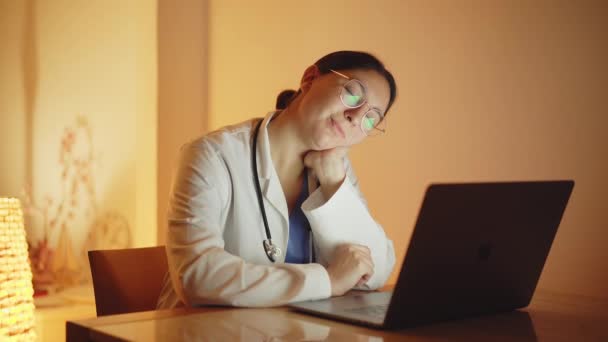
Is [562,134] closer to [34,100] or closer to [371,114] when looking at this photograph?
[371,114]

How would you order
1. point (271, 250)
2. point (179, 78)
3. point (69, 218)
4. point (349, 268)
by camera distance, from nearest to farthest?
point (349, 268) → point (271, 250) → point (179, 78) → point (69, 218)

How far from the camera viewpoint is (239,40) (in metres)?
3.26

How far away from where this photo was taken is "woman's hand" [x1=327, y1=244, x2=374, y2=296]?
147 centimetres

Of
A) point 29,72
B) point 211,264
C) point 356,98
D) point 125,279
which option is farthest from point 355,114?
point 29,72

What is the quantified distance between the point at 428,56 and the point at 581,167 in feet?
2.12

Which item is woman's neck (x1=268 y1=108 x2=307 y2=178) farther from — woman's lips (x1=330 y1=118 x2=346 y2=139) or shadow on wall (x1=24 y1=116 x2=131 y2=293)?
shadow on wall (x1=24 y1=116 x2=131 y2=293)

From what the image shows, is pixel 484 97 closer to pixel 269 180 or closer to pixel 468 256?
pixel 269 180

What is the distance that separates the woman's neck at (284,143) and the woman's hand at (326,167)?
31 millimetres

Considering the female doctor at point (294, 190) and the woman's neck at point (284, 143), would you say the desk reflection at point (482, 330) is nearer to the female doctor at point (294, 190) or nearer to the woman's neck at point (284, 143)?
the female doctor at point (294, 190)

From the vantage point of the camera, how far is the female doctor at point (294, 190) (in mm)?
1526

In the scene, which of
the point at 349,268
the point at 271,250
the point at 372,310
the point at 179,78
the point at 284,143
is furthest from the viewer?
the point at 179,78

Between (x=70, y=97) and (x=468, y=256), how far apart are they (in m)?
3.30

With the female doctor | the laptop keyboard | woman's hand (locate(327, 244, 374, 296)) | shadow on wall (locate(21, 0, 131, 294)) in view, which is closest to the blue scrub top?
the female doctor

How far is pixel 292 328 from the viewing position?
114 cm
